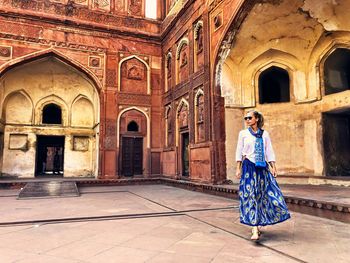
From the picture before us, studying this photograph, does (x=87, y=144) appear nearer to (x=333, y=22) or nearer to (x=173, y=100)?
(x=173, y=100)

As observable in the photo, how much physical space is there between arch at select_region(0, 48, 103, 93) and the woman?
969 cm

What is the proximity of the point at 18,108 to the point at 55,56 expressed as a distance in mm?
3295

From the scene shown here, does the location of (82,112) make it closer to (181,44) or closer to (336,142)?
(181,44)

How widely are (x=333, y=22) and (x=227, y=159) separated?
455 centimetres

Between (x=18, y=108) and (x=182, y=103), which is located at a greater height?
(x=18, y=108)

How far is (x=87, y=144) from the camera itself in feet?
46.9

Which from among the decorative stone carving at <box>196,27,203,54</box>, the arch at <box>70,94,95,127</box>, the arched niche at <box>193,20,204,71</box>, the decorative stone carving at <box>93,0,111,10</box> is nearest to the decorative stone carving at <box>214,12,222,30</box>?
the arched niche at <box>193,20,204,71</box>

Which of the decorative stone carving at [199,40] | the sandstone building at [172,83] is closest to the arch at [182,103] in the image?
the sandstone building at [172,83]

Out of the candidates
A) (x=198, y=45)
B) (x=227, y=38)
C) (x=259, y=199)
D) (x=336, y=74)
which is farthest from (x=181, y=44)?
(x=259, y=199)

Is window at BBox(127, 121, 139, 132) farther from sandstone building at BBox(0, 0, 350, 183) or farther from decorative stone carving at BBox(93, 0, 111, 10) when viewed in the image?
decorative stone carving at BBox(93, 0, 111, 10)

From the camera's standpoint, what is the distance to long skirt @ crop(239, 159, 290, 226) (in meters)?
3.35

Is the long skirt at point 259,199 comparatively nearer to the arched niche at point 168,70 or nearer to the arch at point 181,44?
the arch at point 181,44

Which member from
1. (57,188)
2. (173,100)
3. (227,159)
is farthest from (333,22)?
(57,188)

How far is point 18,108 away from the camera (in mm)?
13453
